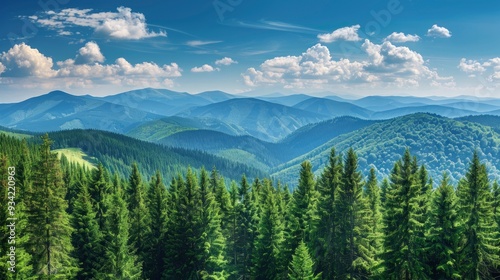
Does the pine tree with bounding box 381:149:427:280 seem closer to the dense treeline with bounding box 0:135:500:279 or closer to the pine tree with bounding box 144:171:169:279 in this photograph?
the dense treeline with bounding box 0:135:500:279

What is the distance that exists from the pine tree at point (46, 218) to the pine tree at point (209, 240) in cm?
1626

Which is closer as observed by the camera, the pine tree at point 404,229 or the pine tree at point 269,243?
the pine tree at point 404,229

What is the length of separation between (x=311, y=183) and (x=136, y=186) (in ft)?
95.5

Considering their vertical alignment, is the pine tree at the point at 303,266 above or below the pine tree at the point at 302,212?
below

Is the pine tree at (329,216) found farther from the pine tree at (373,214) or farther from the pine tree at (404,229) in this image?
the pine tree at (404,229)

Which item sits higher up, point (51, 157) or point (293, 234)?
point (51, 157)

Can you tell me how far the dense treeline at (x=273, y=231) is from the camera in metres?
34.5

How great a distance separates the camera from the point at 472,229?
112 ft

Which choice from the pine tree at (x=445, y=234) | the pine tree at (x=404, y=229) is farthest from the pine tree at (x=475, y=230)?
the pine tree at (x=404, y=229)

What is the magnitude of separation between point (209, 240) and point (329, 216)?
1619 cm

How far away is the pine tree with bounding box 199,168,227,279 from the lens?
157 feet

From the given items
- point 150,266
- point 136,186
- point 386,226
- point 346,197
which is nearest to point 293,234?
point 346,197

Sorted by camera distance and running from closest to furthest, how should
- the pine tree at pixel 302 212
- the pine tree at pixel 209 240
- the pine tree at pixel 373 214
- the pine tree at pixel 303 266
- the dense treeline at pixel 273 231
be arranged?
the dense treeline at pixel 273 231
the pine tree at pixel 303 266
the pine tree at pixel 373 214
the pine tree at pixel 302 212
the pine tree at pixel 209 240

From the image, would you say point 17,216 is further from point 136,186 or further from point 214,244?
point 136,186
